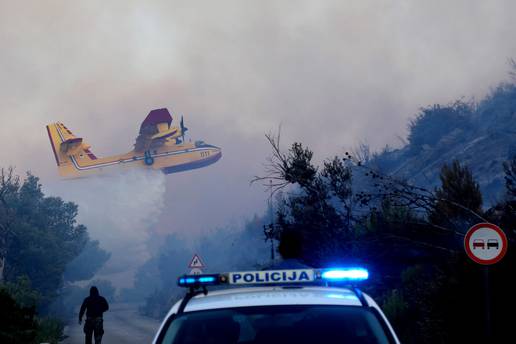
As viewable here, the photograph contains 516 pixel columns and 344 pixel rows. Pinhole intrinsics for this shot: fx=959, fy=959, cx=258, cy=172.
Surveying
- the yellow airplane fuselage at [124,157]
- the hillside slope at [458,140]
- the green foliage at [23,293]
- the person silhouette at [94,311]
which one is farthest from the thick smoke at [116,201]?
the person silhouette at [94,311]

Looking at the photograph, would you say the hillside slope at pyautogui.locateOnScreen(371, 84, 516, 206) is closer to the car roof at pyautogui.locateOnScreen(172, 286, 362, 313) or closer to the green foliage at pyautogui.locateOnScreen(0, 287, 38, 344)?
the green foliage at pyautogui.locateOnScreen(0, 287, 38, 344)

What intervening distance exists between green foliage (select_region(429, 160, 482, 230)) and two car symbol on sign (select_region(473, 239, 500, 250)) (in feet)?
21.0

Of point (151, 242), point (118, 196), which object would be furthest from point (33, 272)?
point (151, 242)

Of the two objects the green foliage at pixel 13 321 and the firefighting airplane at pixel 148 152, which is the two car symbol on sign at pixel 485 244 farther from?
the firefighting airplane at pixel 148 152

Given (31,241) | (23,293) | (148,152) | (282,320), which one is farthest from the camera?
(148,152)

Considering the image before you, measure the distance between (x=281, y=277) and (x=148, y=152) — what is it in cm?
9627

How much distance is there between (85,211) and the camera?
105 meters

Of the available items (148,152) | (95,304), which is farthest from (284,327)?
(148,152)

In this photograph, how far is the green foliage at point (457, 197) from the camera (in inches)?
841

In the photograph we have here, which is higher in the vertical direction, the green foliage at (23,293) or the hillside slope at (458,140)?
the hillside slope at (458,140)

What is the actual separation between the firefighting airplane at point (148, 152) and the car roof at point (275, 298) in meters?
85.8

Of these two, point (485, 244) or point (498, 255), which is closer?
point (498, 255)

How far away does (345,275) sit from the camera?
20.9ft

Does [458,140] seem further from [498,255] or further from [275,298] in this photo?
[275,298]
